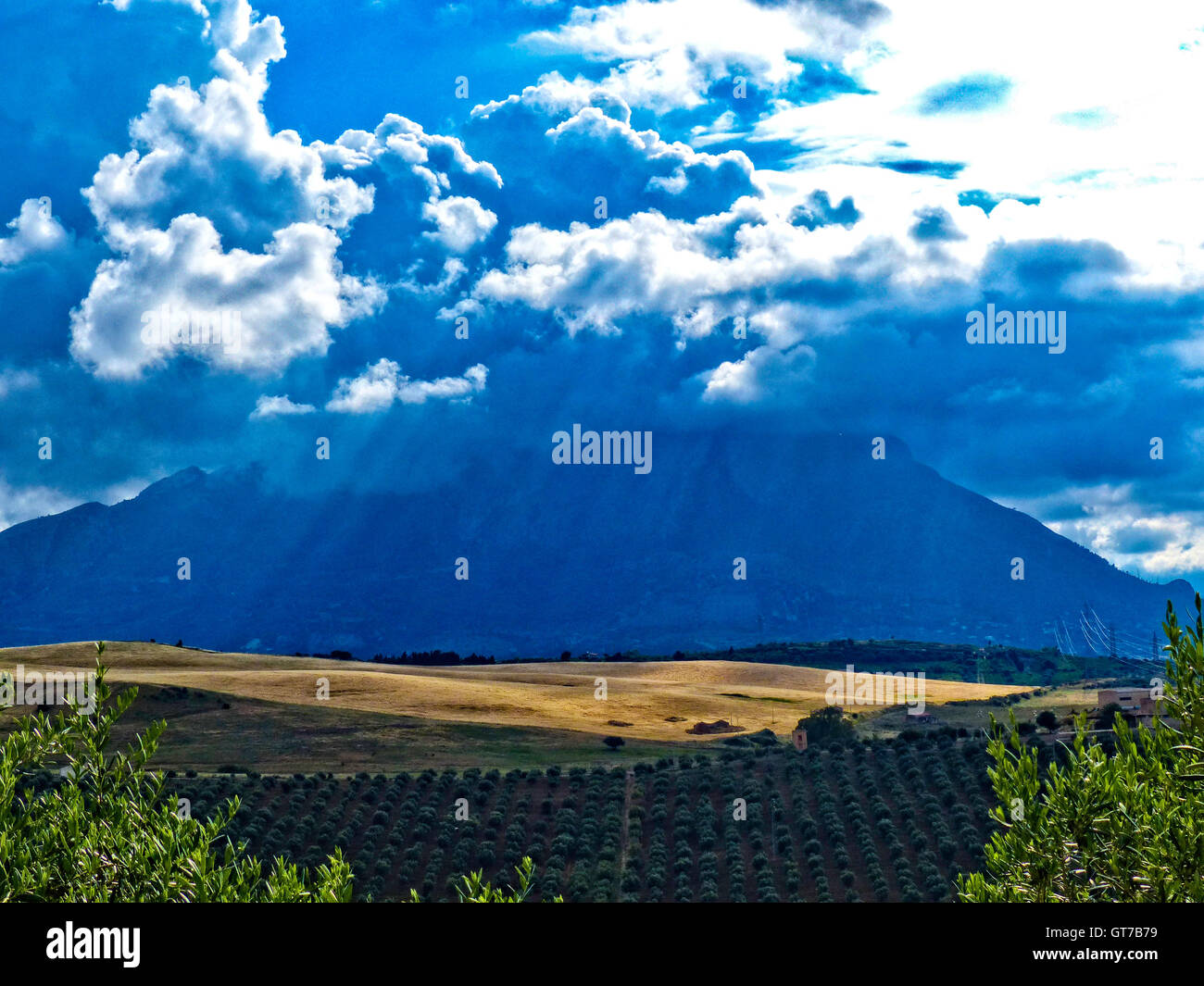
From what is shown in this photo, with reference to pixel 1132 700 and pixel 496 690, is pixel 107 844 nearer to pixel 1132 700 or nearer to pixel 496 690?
pixel 1132 700

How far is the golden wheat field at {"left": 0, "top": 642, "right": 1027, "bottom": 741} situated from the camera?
130500 millimetres

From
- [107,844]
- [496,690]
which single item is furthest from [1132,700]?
[107,844]

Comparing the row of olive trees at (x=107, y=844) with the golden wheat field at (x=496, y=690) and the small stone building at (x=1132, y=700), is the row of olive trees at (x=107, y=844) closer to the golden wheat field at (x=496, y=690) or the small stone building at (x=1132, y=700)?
the small stone building at (x=1132, y=700)

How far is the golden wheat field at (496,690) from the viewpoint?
130500 millimetres

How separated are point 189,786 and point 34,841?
68.3 m

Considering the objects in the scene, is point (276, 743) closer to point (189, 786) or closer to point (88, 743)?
point (189, 786)

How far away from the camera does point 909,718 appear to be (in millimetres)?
127688

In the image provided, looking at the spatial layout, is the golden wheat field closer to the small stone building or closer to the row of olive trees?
the small stone building

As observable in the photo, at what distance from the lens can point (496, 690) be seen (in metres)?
150

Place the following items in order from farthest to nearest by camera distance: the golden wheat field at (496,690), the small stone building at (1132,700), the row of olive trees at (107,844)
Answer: the golden wheat field at (496,690), the small stone building at (1132,700), the row of olive trees at (107,844)

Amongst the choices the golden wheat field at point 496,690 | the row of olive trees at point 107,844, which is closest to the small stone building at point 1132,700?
the golden wheat field at point 496,690
